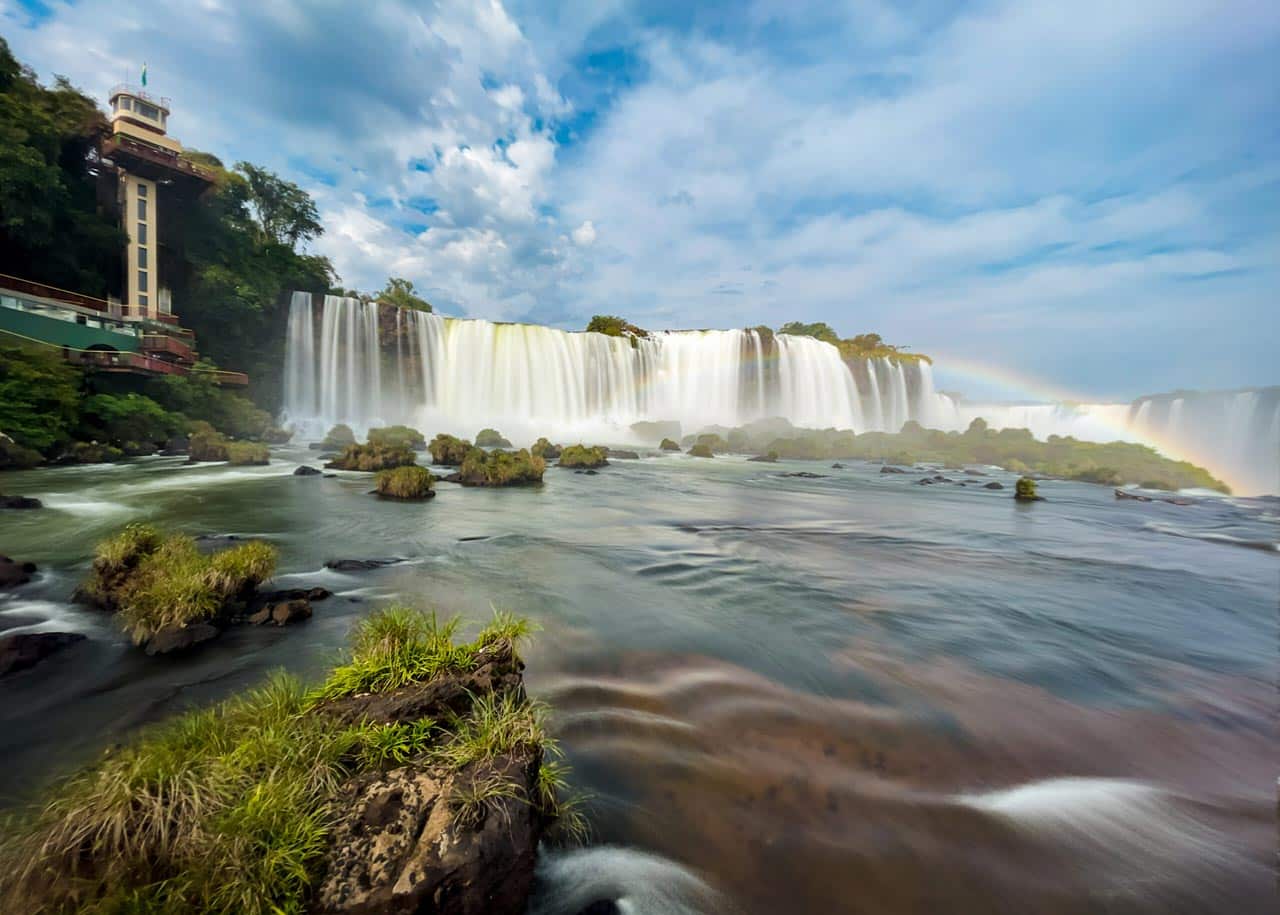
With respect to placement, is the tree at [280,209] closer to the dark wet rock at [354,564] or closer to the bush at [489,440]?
the bush at [489,440]

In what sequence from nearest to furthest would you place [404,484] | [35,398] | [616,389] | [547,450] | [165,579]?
[165,579] → [404,484] → [35,398] → [547,450] → [616,389]

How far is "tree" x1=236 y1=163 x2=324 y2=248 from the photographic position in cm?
3984

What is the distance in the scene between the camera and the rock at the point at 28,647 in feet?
14.3

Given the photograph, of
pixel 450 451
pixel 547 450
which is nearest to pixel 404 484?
pixel 450 451

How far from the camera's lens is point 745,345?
171 feet

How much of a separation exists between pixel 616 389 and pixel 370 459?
95.1 feet

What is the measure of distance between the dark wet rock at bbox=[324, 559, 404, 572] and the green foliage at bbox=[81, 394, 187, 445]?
20448mm

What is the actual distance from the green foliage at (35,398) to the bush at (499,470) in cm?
1365

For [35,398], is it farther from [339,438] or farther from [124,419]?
[339,438]

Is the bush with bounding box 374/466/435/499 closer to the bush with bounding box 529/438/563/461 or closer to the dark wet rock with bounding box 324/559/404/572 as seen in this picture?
the dark wet rock with bounding box 324/559/404/572

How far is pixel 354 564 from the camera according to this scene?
25.9 ft

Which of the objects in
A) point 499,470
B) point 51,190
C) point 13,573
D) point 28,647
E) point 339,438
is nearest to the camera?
point 28,647

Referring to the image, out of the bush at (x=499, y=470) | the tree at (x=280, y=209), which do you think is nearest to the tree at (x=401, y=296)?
the tree at (x=280, y=209)

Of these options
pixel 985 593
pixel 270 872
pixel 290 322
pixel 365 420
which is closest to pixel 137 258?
pixel 290 322
